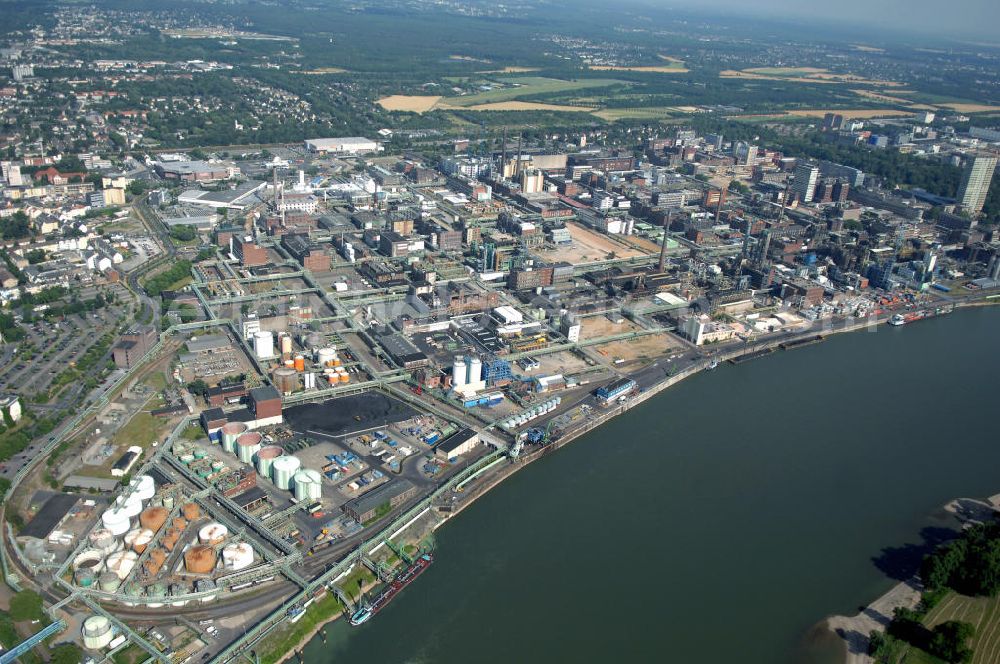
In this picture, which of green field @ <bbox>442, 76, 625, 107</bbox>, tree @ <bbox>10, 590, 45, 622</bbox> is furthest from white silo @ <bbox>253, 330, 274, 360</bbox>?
green field @ <bbox>442, 76, 625, 107</bbox>

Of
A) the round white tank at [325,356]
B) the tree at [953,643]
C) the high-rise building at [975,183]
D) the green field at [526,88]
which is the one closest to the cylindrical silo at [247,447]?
the round white tank at [325,356]

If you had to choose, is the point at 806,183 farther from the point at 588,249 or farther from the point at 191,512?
the point at 191,512

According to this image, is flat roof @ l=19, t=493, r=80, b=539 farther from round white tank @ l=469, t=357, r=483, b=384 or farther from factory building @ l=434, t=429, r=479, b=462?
round white tank @ l=469, t=357, r=483, b=384

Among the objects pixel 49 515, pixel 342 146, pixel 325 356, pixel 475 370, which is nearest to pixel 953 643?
pixel 475 370

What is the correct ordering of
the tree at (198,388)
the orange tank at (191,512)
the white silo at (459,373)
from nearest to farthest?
1. the orange tank at (191,512)
2. the tree at (198,388)
3. the white silo at (459,373)

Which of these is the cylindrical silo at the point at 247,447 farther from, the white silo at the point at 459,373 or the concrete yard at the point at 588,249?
the concrete yard at the point at 588,249

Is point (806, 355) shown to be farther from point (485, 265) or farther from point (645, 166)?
point (645, 166)


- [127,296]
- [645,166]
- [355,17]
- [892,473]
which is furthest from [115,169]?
[355,17]
